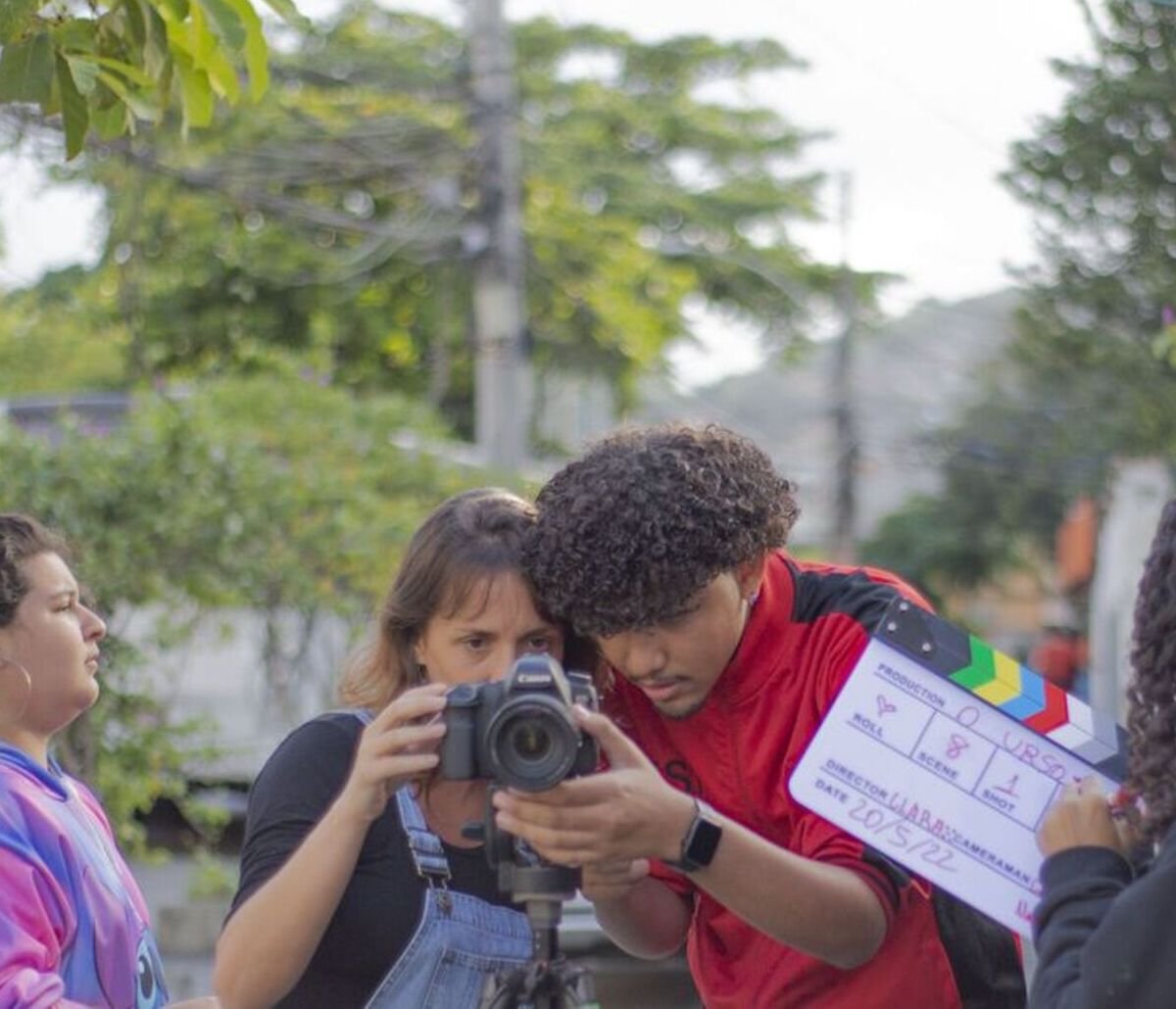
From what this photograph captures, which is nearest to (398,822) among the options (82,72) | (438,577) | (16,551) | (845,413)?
(438,577)

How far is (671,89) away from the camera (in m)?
29.5

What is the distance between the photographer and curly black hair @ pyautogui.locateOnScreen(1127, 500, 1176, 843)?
2277 mm

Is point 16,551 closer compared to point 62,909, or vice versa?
point 62,909

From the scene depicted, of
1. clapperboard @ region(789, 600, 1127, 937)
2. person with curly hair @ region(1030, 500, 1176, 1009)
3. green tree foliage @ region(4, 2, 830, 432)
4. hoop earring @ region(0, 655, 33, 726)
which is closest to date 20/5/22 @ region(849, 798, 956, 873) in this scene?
clapperboard @ region(789, 600, 1127, 937)

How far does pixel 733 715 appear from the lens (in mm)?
2818

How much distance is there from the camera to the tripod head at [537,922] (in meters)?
2.45

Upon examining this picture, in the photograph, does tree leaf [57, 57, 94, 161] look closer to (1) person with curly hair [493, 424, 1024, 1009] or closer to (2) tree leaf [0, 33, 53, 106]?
(2) tree leaf [0, 33, 53, 106]

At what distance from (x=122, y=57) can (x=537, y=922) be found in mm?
1818

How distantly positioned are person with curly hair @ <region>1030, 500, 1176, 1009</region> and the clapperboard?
18 centimetres

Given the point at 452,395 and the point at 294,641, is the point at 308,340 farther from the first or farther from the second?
the point at 294,641

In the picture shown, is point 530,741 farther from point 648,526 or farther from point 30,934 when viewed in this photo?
point 30,934

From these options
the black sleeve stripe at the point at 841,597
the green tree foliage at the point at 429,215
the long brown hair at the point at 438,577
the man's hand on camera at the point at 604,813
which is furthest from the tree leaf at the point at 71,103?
the green tree foliage at the point at 429,215

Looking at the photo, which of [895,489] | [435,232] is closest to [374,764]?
[435,232]

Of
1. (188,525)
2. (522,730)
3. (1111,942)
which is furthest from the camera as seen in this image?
Answer: (188,525)
